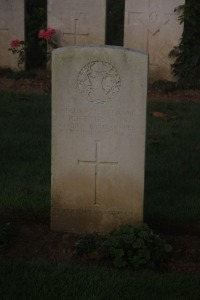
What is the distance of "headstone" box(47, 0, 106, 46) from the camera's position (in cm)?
1065

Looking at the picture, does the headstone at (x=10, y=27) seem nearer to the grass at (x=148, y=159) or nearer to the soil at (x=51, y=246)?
the grass at (x=148, y=159)

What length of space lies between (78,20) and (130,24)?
80 cm

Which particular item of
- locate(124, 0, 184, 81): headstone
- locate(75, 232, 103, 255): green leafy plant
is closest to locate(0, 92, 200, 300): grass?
locate(75, 232, 103, 255): green leafy plant

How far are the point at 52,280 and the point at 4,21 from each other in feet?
25.2

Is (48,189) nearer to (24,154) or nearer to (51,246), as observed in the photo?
(51,246)

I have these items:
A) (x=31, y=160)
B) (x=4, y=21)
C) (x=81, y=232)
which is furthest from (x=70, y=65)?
(x=4, y=21)

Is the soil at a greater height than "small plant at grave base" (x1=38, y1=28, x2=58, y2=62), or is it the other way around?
"small plant at grave base" (x1=38, y1=28, x2=58, y2=62)

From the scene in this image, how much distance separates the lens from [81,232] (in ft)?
17.2

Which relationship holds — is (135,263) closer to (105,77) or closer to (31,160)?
(105,77)

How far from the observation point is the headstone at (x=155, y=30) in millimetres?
10562

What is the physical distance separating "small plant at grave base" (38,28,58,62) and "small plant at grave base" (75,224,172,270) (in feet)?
20.5

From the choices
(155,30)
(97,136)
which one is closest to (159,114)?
(155,30)

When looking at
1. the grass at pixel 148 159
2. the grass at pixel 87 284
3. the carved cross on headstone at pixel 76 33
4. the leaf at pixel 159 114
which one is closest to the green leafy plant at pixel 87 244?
the grass at pixel 87 284

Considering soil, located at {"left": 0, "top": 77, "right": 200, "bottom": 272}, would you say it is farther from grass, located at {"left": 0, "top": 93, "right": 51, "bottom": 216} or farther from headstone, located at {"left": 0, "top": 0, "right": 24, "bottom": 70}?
headstone, located at {"left": 0, "top": 0, "right": 24, "bottom": 70}
